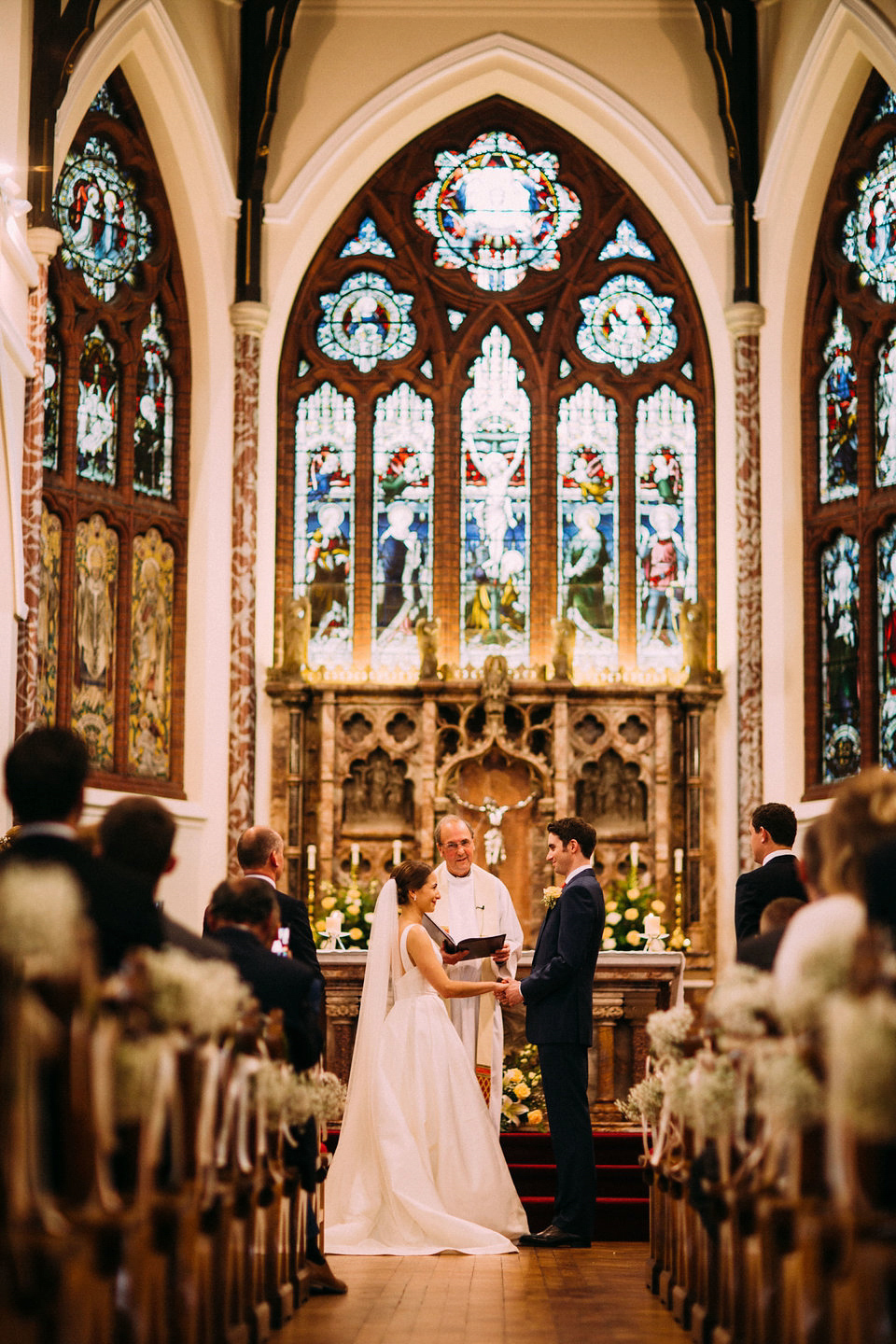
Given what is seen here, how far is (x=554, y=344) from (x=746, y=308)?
1.73 m

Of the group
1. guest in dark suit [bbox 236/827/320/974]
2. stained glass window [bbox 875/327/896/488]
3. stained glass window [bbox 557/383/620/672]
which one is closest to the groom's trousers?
guest in dark suit [bbox 236/827/320/974]

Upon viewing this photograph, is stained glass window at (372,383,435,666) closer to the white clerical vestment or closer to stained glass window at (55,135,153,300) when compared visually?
stained glass window at (55,135,153,300)

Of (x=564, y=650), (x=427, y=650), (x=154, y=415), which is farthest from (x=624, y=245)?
(x=154, y=415)

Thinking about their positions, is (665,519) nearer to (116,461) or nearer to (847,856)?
(116,461)

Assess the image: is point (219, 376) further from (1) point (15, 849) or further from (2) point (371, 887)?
(1) point (15, 849)

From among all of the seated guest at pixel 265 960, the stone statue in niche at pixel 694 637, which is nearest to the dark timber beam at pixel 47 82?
the stone statue in niche at pixel 694 637

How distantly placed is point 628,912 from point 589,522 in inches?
146

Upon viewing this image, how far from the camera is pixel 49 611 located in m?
13.0

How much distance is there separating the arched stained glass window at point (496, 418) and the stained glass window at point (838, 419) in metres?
1.01

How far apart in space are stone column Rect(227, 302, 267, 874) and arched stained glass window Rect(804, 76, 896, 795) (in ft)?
14.4

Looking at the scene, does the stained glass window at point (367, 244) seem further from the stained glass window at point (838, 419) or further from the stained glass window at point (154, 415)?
the stained glass window at point (838, 419)

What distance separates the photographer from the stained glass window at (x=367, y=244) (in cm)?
1537

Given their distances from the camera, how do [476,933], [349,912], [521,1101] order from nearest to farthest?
[476,933] < [521,1101] < [349,912]

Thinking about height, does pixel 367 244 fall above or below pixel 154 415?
above
